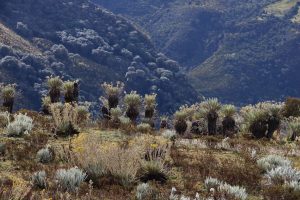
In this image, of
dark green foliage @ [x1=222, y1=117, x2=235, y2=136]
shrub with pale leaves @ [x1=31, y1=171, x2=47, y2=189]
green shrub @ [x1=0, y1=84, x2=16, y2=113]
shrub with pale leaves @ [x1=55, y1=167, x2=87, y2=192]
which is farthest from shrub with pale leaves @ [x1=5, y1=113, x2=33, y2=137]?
dark green foliage @ [x1=222, y1=117, x2=235, y2=136]

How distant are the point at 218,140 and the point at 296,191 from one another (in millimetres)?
8302

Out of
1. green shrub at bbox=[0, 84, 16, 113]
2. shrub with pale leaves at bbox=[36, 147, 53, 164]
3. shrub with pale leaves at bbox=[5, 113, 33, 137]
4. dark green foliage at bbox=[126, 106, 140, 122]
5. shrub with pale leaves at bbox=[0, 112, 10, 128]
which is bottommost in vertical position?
shrub with pale leaves at bbox=[36, 147, 53, 164]

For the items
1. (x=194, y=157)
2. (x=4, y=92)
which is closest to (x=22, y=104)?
(x=4, y=92)

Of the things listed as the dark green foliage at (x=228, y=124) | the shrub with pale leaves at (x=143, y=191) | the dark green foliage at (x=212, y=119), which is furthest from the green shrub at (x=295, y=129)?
the shrub with pale leaves at (x=143, y=191)

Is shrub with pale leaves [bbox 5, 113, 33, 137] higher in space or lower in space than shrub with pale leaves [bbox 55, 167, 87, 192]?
higher

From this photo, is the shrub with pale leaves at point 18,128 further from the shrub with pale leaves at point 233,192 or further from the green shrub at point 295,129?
the green shrub at point 295,129

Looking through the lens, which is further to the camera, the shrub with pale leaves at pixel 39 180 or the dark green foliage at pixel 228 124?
the dark green foliage at pixel 228 124

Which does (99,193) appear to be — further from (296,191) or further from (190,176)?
(296,191)

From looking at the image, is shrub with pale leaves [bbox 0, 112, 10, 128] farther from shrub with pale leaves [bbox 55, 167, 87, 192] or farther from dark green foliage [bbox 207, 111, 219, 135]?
dark green foliage [bbox 207, 111, 219, 135]

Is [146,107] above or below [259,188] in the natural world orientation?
above

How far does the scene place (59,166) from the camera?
11.2 meters

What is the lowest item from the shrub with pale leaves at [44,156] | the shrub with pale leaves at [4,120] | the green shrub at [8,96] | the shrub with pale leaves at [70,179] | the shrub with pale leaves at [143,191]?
the shrub with pale leaves at [143,191]

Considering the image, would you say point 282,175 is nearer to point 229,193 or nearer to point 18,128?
point 229,193

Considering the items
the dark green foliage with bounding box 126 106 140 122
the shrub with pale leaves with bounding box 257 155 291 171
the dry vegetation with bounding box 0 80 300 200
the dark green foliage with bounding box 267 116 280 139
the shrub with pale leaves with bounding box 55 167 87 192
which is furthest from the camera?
the dark green foliage with bounding box 126 106 140 122
